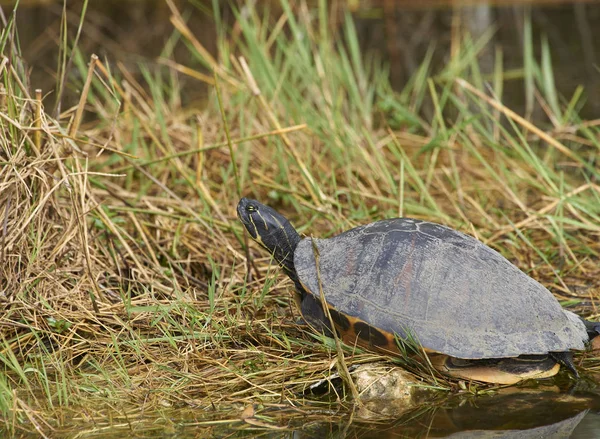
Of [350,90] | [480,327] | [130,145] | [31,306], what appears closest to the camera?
[480,327]

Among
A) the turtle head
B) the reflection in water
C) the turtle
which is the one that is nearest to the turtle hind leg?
the turtle

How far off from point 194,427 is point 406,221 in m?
1.20

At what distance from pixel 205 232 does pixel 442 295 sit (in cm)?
157

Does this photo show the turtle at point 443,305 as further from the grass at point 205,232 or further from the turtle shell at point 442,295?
the grass at point 205,232

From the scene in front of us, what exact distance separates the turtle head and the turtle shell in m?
0.23

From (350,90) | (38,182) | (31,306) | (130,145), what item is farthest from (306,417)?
(350,90)

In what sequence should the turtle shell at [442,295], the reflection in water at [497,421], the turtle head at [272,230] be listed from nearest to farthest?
the reflection in water at [497,421] → the turtle shell at [442,295] → the turtle head at [272,230]

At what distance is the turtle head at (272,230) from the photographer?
3.35m

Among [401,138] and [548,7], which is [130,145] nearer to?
[401,138]

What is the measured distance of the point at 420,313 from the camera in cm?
290

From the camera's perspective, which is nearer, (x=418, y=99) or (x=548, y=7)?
(x=418, y=99)

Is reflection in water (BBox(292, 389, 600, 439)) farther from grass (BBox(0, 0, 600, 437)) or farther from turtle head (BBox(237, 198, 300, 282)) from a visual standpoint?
turtle head (BBox(237, 198, 300, 282))

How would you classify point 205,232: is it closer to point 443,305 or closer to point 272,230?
point 272,230

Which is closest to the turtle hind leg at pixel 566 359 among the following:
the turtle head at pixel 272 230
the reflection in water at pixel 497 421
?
the reflection in water at pixel 497 421
